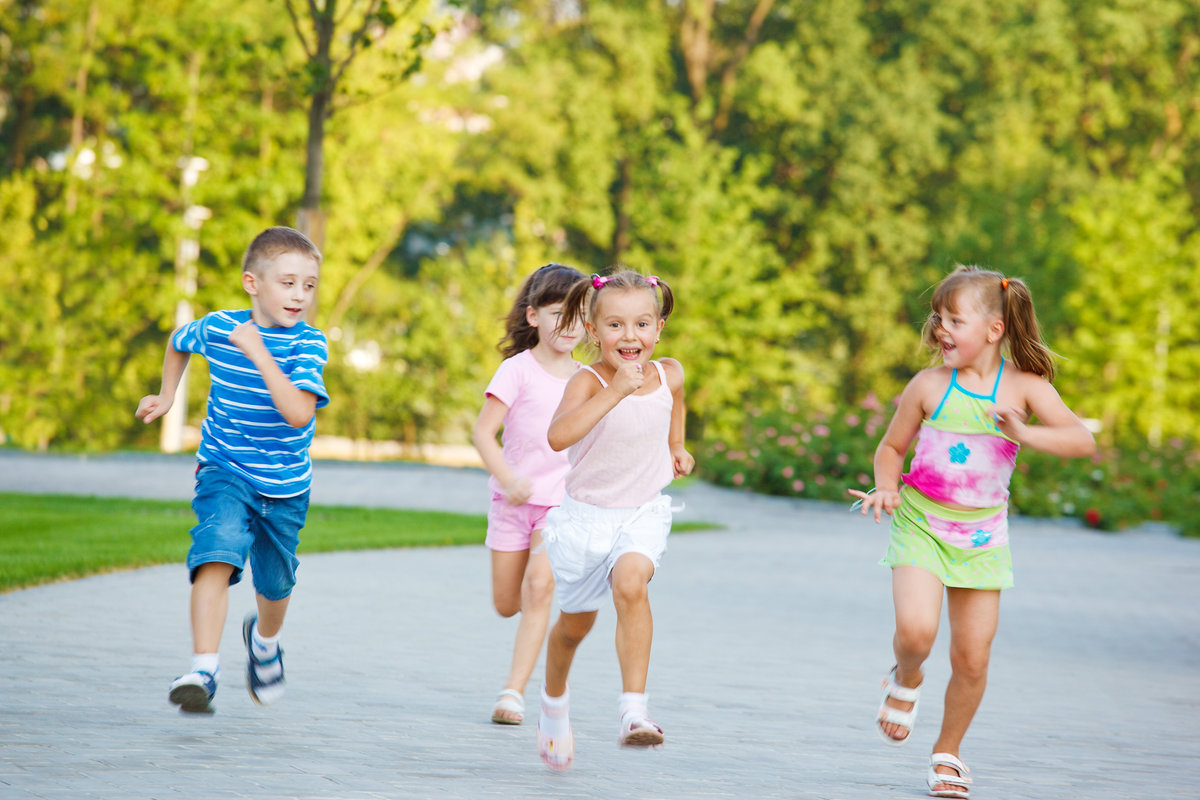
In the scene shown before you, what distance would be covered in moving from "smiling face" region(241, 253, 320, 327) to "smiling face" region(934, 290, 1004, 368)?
2.13 metres

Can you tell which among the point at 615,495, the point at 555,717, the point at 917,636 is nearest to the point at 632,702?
the point at 555,717

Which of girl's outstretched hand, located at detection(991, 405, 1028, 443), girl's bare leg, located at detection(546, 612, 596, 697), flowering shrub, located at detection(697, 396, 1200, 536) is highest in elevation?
girl's outstretched hand, located at detection(991, 405, 1028, 443)

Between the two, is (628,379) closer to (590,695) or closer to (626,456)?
(626,456)

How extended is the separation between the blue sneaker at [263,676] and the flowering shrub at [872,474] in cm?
1399

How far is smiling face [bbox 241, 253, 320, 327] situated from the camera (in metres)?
4.96

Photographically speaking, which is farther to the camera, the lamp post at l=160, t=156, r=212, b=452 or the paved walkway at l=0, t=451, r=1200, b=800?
the lamp post at l=160, t=156, r=212, b=452

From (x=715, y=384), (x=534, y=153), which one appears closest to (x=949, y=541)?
(x=715, y=384)

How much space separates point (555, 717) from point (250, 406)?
4.99 ft

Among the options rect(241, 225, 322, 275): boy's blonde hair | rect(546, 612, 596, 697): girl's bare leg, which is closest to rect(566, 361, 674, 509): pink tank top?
rect(546, 612, 596, 697): girl's bare leg

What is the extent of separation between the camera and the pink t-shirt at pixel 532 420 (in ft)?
17.9

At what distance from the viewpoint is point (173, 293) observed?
98.2 ft

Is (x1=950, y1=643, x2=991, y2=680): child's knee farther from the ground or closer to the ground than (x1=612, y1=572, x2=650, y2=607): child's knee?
closer to the ground

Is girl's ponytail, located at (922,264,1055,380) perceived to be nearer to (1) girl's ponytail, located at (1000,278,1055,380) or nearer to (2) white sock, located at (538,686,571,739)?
(1) girl's ponytail, located at (1000,278,1055,380)

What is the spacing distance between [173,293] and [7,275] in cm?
431
